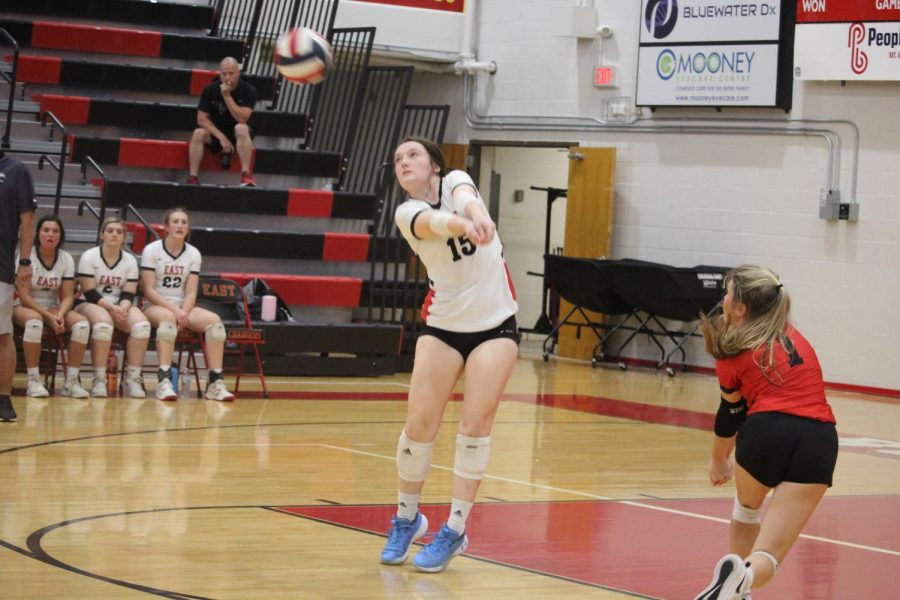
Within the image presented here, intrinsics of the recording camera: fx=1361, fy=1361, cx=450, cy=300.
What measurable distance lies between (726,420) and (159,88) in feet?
35.6

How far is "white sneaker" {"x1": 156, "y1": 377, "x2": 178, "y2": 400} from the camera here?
989 cm

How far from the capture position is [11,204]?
317 inches

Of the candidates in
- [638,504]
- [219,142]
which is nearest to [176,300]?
[219,142]

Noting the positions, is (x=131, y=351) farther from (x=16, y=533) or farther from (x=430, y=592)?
(x=430, y=592)

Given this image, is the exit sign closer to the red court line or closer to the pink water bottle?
A: the pink water bottle

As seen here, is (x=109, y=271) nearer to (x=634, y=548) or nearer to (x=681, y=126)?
(x=634, y=548)

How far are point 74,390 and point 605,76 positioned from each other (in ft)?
26.4

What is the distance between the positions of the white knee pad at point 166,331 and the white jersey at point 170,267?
11.7 inches

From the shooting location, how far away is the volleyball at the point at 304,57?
6996 millimetres

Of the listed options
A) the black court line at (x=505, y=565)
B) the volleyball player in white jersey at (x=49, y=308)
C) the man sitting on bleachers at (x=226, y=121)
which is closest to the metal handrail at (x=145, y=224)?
the volleyball player in white jersey at (x=49, y=308)

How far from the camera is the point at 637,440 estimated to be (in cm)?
927

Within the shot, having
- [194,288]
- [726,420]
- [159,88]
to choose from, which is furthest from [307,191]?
[726,420]

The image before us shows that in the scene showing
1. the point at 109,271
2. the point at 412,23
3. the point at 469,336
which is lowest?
the point at 469,336

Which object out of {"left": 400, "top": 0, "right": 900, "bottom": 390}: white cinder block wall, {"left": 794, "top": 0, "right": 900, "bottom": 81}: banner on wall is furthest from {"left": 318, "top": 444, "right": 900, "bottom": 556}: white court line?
{"left": 794, "top": 0, "right": 900, "bottom": 81}: banner on wall
